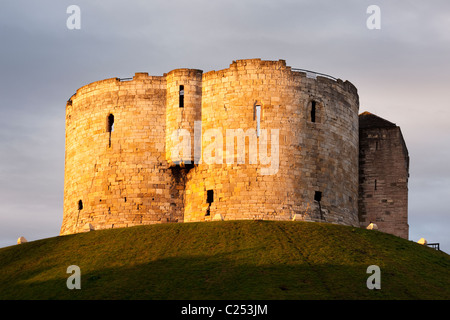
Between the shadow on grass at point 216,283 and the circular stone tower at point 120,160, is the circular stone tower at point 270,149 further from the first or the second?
the shadow on grass at point 216,283

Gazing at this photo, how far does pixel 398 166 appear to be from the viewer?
53.8 metres

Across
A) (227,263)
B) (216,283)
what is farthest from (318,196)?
(216,283)

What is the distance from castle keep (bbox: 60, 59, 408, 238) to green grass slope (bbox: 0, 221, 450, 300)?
4.15m

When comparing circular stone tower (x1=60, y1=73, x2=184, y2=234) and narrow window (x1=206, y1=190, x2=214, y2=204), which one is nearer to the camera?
narrow window (x1=206, y1=190, x2=214, y2=204)

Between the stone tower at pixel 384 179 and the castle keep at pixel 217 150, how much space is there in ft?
3.45

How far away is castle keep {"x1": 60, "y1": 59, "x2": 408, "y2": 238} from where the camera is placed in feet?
158

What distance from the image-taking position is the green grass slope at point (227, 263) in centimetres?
3519

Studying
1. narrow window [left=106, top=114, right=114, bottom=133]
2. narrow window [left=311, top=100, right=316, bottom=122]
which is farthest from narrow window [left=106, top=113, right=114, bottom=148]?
narrow window [left=311, top=100, right=316, bottom=122]

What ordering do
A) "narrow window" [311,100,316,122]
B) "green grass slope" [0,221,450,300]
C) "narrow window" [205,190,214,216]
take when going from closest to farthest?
"green grass slope" [0,221,450,300], "narrow window" [205,190,214,216], "narrow window" [311,100,316,122]

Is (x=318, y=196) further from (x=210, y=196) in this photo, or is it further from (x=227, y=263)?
(x=227, y=263)

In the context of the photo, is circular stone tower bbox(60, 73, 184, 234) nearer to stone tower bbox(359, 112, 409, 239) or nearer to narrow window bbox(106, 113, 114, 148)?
narrow window bbox(106, 113, 114, 148)
